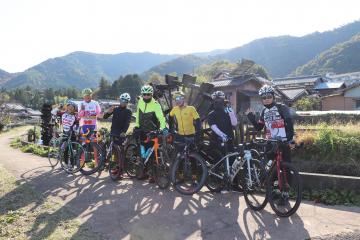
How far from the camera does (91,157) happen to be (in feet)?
29.4

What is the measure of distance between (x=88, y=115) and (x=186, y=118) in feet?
10.2

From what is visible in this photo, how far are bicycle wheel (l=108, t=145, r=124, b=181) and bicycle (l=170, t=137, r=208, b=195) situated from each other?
5.39 ft

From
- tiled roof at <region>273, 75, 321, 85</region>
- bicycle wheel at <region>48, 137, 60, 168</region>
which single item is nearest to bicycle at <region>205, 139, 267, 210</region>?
bicycle wheel at <region>48, 137, 60, 168</region>

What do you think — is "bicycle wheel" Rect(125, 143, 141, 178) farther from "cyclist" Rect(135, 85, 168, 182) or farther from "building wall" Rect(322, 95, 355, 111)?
"building wall" Rect(322, 95, 355, 111)

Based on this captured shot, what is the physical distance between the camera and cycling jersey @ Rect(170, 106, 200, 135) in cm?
699

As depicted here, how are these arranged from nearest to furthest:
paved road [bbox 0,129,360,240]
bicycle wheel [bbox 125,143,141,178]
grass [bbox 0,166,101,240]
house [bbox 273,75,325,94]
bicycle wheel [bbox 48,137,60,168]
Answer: paved road [bbox 0,129,360,240] < grass [bbox 0,166,101,240] < bicycle wheel [bbox 125,143,141,178] < bicycle wheel [bbox 48,137,60,168] < house [bbox 273,75,325,94]

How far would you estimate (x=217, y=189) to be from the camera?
6.45 m

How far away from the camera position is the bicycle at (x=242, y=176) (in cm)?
549

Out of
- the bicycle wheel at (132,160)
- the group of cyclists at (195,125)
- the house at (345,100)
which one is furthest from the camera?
the house at (345,100)

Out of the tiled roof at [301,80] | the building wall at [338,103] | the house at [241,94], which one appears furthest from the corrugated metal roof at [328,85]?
the house at [241,94]

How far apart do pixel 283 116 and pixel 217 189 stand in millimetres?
1835

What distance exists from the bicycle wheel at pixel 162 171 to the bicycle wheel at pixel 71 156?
254cm

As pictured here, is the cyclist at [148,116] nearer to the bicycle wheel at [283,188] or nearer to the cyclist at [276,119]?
the cyclist at [276,119]

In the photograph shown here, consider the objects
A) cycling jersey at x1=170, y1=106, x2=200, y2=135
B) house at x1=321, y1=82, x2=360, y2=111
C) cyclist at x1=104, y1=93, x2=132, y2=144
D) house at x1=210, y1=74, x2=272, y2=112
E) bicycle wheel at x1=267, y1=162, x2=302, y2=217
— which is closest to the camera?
bicycle wheel at x1=267, y1=162, x2=302, y2=217
